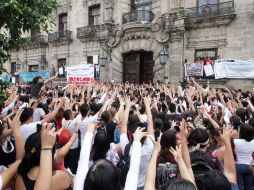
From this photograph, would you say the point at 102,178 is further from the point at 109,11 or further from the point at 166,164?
the point at 109,11

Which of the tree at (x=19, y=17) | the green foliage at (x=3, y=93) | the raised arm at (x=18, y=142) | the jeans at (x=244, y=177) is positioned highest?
the tree at (x=19, y=17)

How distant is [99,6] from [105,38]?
107 inches

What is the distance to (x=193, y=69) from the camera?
48.0ft

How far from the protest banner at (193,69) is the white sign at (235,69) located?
70.8 inches

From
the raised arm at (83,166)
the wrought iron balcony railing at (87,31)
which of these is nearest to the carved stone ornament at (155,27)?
the wrought iron balcony railing at (87,31)

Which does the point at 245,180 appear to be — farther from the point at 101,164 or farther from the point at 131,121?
the point at 101,164

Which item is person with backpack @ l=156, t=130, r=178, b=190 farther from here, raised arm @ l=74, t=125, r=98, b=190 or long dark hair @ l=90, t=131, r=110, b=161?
raised arm @ l=74, t=125, r=98, b=190

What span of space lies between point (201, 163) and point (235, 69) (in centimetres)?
977

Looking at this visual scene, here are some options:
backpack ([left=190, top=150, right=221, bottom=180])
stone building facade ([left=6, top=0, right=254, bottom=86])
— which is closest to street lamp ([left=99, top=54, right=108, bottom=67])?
stone building facade ([left=6, top=0, right=254, bottom=86])

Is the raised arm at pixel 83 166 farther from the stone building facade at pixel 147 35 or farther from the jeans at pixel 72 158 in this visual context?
the stone building facade at pixel 147 35

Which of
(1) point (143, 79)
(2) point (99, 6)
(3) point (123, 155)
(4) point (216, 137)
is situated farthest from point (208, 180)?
(2) point (99, 6)

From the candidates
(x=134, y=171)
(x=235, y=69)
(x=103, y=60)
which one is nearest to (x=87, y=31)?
(x=103, y=60)

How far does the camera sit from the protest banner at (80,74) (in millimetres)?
13141

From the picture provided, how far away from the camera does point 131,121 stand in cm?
513
